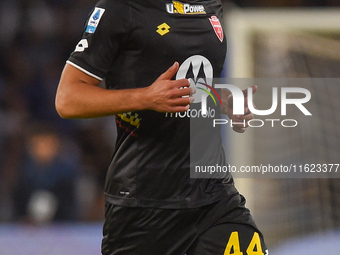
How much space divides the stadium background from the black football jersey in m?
1.83

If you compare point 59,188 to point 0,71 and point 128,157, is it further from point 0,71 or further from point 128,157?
point 128,157

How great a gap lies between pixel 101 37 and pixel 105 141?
359cm

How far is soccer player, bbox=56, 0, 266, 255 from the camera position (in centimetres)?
221

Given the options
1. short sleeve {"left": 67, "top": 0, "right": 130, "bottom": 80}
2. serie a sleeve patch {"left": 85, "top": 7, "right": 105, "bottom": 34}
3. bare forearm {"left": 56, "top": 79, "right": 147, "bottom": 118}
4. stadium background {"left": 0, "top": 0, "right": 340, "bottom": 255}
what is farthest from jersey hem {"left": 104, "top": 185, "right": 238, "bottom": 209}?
stadium background {"left": 0, "top": 0, "right": 340, "bottom": 255}

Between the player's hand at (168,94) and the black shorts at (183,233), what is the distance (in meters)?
0.43

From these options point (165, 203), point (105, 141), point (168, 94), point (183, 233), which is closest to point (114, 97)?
point (168, 94)

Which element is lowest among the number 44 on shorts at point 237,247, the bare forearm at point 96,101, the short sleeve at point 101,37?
the number 44 on shorts at point 237,247

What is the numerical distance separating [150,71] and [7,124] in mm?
3650

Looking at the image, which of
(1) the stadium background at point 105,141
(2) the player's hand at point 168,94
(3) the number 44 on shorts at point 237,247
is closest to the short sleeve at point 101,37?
(2) the player's hand at point 168,94

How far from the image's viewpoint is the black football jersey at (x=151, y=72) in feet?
7.24

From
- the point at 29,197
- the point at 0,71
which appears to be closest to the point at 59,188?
the point at 29,197

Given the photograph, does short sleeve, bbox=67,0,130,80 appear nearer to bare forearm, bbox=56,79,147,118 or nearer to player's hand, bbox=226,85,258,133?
bare forearm, bbox=56,79,147,118

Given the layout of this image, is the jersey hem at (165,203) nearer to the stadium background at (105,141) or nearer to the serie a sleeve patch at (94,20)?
the serie a sleeve patch at (94,20)

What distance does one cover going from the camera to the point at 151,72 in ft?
7.50
